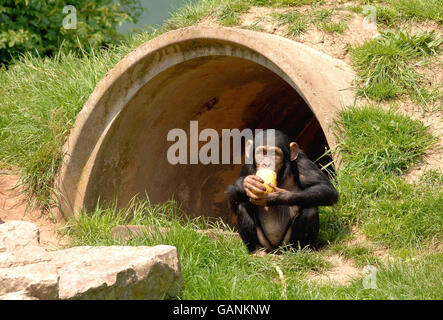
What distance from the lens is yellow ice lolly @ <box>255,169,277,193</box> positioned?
4.62 m

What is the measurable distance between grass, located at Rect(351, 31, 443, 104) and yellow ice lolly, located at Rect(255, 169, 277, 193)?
4.10 feet

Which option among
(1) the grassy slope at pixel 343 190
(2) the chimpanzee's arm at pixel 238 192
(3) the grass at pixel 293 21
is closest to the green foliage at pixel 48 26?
(1) the grassy slope at pixel 343 190

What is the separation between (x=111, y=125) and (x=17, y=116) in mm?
1210

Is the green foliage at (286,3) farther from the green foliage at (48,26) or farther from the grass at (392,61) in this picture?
the green foliage at (48,26)

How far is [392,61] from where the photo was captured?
5.70 m

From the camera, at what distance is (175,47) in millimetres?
5898

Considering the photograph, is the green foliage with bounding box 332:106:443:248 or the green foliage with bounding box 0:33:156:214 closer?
the green foliage with bounding box 332:106:443:248

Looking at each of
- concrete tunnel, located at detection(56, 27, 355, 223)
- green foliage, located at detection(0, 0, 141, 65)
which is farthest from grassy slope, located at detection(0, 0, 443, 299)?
green foliage, located at detection(0, 0, 141, 65)

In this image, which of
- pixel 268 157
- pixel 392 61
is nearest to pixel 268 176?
pixel 268 157

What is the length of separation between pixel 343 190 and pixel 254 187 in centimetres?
81

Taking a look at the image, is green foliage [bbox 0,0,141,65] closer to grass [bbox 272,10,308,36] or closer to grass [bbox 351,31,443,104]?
grass [bbox 272,10,308,36]

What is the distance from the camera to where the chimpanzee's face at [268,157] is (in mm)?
4758

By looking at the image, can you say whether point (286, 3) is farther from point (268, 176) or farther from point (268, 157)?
point (268, 176)
